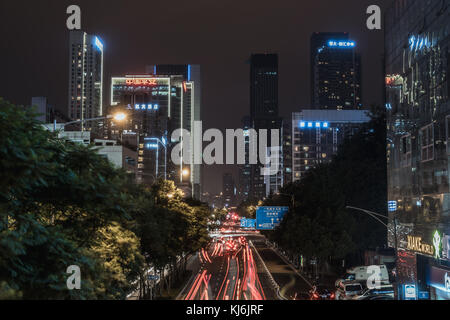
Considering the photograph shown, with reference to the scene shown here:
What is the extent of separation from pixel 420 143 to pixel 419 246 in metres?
7.35

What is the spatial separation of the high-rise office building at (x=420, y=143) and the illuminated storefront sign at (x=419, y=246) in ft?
0.11

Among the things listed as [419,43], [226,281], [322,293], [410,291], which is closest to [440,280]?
[410,291]

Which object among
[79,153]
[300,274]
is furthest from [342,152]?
[79,153]

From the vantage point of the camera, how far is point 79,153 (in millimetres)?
13453

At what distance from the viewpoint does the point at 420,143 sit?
38.9 m

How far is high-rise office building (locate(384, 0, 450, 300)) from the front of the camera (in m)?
34.5

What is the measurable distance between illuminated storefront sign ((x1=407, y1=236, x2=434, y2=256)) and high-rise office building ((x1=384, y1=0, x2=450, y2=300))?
0.03 meters

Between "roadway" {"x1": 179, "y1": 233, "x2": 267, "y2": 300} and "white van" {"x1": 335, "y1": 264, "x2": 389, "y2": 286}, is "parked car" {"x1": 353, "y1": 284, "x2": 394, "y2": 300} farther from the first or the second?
"roadway" {"x1": 179, "y1": 233, "x2": 267, "y2": 300}

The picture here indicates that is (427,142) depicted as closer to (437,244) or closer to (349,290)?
(437,244)

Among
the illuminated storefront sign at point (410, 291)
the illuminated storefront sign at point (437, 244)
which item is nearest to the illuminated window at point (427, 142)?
the illuminated storefront sign at point (437, 244)

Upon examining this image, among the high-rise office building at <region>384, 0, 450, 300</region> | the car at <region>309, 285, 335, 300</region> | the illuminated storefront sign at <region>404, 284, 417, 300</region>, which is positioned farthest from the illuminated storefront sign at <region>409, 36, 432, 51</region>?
the car at <region>309, 285, 335, 300</region>

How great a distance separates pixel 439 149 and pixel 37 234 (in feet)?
96.8

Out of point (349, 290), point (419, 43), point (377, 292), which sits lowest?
point (377, 292)
